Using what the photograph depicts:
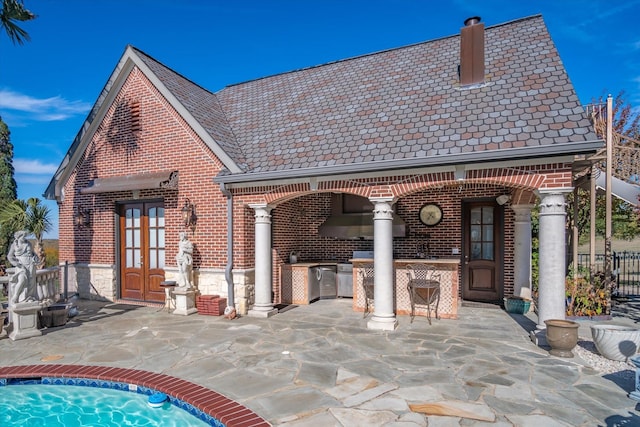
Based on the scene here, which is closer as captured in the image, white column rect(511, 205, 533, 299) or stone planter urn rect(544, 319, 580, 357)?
stone planter urn rect(544, 319, 580, 357)

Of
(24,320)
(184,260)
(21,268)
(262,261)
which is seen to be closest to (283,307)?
(262,261)

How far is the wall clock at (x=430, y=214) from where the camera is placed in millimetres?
9555

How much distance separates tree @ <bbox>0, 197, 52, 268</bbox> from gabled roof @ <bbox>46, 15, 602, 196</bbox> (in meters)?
1.14

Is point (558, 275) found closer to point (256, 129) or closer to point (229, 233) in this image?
point (229, 233)

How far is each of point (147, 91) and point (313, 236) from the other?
5.98 metres

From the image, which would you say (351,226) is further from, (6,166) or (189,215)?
(6,166)

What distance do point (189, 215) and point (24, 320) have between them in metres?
3.60

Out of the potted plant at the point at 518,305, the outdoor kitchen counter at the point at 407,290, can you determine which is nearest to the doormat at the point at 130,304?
the outdoor kitchen counter at the point at 407,290

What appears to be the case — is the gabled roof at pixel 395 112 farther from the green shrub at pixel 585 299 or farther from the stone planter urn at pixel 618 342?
the green shrub at pixel 585 299

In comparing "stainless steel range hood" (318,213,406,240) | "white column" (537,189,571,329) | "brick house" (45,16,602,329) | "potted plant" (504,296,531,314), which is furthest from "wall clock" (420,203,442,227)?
"white column" (537,189,571,329)

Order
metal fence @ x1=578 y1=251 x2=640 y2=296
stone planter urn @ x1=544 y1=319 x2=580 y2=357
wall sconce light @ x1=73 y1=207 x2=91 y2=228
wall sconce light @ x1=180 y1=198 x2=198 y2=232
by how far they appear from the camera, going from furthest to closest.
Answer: metal fence @ x1=578 y1=251 x2=640 y2=296
wall sconce light @ x1=73 y1=207 x2=91 y2=228
wall sconce light @ x1=180 y1=198 x2=198 y2=232
stone planter urn @ x1=544 y1=319 x2=580 y2=357

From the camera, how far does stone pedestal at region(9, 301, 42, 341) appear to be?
6.54 metres

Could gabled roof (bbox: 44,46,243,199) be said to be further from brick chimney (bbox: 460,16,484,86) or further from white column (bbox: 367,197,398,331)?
brick chimney (bbox: 460,16,484,86)

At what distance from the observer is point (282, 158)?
8312 mm
